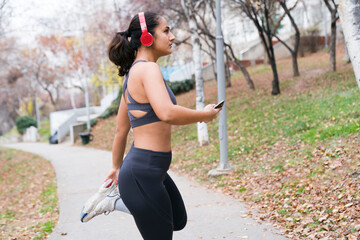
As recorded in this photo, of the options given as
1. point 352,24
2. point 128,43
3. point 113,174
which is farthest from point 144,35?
point 352,24

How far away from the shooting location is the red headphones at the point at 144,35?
2275 millimetres

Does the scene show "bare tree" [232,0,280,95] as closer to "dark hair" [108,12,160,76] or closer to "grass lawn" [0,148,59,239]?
"grass lawn" [0,148,59,239]

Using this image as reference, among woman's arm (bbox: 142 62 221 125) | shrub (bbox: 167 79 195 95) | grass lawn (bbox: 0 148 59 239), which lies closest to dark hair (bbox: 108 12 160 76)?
woman's arm (bbox: 142 62 221 125)

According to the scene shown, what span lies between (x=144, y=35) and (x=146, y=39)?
1.1 inches

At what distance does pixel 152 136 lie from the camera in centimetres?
229

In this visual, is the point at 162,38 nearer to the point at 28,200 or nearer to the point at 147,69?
the point at 147,69

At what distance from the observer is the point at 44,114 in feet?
193

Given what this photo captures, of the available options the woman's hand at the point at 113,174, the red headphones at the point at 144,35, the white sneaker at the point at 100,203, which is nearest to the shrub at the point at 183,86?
the woman's hand at the point at 113,174

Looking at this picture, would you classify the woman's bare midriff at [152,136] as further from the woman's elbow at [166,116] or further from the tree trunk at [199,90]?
the tree trunk at [199,90]

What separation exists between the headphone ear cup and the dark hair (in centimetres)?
4

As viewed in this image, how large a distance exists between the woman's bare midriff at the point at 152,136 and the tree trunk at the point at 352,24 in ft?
9.45

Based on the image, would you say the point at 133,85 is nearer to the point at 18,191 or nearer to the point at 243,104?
the point at 18,191

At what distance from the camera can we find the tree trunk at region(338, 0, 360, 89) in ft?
13.6

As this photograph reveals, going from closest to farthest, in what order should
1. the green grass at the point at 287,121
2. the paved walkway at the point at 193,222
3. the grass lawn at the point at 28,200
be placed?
1. the paved walkway at the point at 193,222
2. the grass lawn at the point at 28,200
3. the green grass at the point at 287,121
